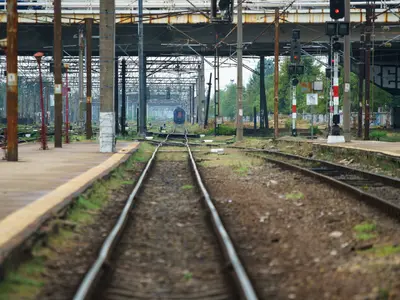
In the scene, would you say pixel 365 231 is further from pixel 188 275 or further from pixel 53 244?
pixel 53 244

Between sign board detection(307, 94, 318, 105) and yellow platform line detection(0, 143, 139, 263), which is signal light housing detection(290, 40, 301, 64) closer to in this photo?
sign board detection(307, 94, 318, 105)

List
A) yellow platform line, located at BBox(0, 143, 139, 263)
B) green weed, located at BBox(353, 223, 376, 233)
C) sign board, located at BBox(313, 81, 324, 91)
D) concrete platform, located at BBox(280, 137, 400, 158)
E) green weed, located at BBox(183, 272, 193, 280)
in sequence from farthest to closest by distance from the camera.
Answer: sign board, located at BBox(313, 81, 324, 91)
concrete platform, located at BBox(280, 137, 400, 158)
green weed, located at BBox(353, 223, 376, 233)
yellow platform line, located at BBox(0, 143, 139, 263)
green weed, located at BBox(183, 272, 193, 280)

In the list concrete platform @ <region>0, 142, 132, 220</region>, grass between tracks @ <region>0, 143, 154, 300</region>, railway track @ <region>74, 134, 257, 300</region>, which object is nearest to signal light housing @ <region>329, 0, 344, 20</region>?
concrete platform @ <region>0, 142, 132, 220</region>

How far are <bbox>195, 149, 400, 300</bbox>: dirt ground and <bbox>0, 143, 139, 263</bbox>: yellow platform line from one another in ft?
7.50

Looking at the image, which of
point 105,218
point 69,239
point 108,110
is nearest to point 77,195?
point 105,218

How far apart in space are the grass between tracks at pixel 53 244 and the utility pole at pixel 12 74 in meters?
5.70

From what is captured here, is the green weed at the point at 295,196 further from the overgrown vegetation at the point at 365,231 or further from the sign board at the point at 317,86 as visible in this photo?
the sign board at the point at 317,86

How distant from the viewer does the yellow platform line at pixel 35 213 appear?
284 inches

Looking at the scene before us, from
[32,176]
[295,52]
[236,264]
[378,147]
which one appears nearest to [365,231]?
[236,264]

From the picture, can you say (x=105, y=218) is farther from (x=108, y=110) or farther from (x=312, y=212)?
(x=108, y=110)

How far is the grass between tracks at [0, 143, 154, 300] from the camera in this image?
5992 millimetres

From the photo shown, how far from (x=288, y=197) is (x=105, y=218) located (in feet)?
12.9

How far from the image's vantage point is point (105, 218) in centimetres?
1088

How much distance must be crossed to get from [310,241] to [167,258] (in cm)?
193
